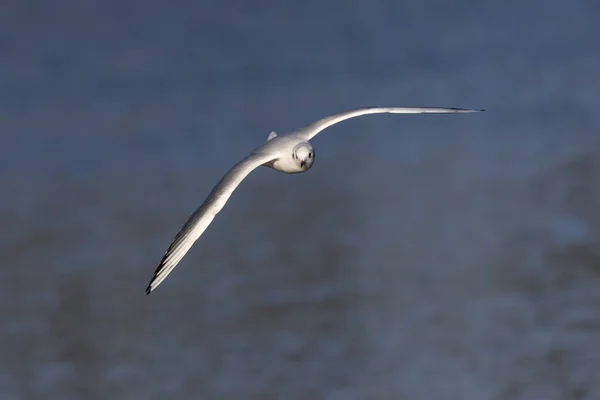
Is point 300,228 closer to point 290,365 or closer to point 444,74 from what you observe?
point 290,365

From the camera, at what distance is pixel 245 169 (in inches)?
378

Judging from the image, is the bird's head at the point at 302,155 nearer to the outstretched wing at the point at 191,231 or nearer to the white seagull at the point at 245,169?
the white seagull at the point at 245,169

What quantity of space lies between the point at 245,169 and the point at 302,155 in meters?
0.47

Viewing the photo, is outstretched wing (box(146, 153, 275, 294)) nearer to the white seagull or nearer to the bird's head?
the white seagull

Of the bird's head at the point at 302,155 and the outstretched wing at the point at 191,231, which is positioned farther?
the bird's head at the point at 302,155

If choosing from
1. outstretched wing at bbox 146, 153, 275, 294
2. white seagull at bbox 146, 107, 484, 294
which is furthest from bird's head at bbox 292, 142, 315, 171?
outstretched wing at bbox 146, 153, 275, 294

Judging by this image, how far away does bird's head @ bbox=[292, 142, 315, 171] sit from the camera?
32.4ft

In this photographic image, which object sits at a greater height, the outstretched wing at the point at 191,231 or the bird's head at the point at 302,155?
the bird's head at the point at 302,155

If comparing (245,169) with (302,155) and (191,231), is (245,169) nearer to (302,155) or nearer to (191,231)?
(302,155)

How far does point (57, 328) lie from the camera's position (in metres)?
13.0

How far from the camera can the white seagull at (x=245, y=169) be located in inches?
358

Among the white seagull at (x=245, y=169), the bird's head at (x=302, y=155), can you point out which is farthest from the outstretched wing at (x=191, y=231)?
the bird's head at (x=302, y=155)

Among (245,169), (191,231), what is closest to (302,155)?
(245,169)

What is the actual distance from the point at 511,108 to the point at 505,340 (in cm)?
627
